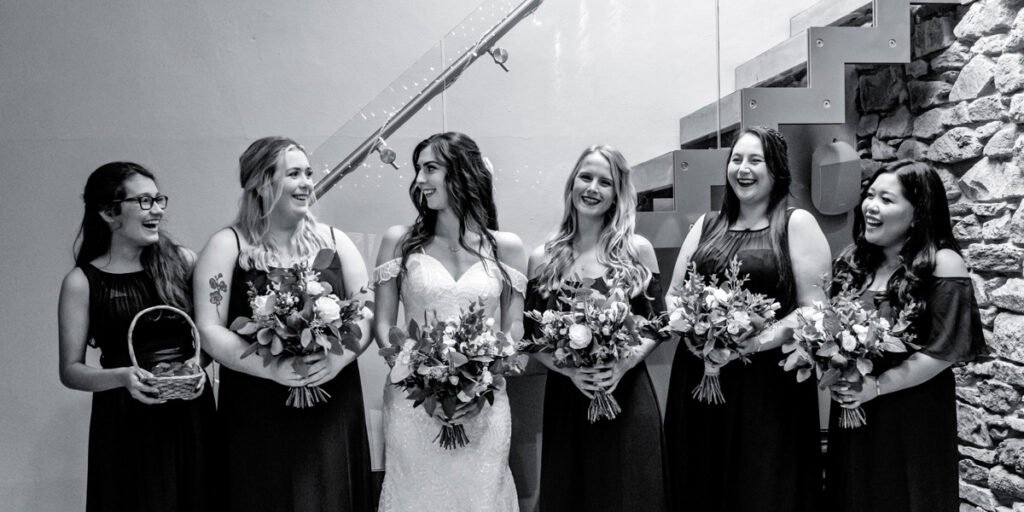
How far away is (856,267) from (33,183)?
13.8 ft

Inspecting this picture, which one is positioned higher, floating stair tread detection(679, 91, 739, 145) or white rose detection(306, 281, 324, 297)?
floating stair tread detection(679, 91, 739, 145)

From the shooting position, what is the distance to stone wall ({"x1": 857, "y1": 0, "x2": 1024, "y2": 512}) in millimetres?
3840

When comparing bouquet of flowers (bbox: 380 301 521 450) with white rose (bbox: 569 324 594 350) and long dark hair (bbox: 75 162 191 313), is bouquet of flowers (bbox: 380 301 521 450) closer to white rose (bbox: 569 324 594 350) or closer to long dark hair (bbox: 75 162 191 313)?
white rose (bbox: 569 324 594 350)

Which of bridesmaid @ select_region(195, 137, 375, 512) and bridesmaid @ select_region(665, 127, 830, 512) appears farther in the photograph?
bridesmaid @ select_region(665, 127, 830, 512)

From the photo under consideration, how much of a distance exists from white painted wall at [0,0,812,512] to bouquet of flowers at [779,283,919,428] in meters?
1.69

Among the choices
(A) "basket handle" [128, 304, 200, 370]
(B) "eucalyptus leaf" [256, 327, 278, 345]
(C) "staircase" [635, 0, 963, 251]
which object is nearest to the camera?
(B) "eucalyptus leaf" [256, 327, 278, 345]

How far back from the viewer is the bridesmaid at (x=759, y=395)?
333 cm

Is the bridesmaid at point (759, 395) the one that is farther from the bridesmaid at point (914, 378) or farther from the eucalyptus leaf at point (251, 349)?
the eucalyptus leaf at point (251, 349)

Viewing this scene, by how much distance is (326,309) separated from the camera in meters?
2.90

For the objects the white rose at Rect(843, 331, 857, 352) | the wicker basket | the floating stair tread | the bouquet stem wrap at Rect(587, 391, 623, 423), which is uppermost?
the floating stair tread

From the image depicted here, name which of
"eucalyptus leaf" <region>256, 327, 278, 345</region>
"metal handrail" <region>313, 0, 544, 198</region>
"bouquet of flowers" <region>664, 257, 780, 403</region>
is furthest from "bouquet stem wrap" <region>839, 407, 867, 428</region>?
"metal handrail" <region>313, 0, 544, 198</region>

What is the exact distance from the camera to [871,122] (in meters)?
4.71

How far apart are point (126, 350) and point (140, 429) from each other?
310mm

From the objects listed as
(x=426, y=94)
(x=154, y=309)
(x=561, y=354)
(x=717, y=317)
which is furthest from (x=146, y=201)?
(x=717, y=317)
